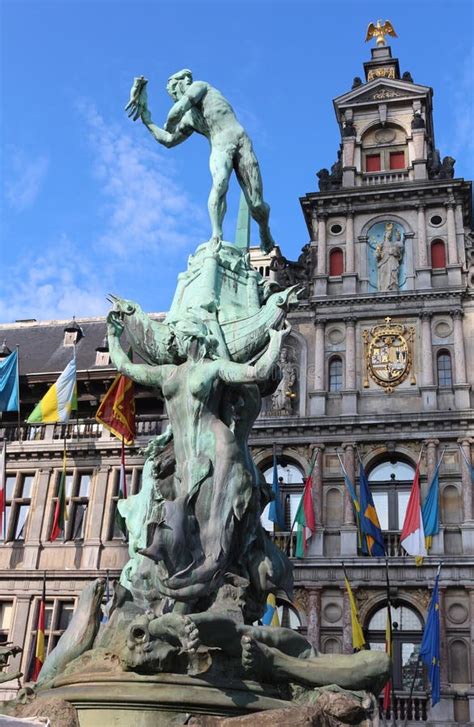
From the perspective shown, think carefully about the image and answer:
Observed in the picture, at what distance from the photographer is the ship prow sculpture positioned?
19.6ft

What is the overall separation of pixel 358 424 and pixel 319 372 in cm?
221

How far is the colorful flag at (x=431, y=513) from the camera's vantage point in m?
22.5

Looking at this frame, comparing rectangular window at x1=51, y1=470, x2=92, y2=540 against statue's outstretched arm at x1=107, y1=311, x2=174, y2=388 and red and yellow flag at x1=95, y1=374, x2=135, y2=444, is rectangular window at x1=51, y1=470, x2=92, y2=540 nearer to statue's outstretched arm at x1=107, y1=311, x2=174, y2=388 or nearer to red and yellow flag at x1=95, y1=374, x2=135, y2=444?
red and yellow flag at x1=95, y1=374, x2=135, y2=444

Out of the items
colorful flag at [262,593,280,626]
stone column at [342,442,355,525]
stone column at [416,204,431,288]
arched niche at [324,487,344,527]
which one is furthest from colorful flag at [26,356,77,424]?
stone column at [416,204,431,288]

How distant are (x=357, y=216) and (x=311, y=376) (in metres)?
5.79

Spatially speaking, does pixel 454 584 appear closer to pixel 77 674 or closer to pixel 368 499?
pixel 368 499

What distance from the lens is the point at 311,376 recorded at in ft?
87.8

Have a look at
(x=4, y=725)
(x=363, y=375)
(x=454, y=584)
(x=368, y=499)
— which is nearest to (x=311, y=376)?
(x=363, y=375)

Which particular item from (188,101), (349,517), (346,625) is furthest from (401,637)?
(188,101)

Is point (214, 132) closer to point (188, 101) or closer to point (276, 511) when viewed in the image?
point (188, 101)

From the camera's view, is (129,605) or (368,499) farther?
(368,499)

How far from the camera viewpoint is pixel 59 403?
81.5ft

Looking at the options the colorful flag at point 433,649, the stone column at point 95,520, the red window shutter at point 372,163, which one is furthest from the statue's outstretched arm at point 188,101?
the red window shutter at point 372,163

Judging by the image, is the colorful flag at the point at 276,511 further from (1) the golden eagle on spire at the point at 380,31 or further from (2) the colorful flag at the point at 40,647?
(1) the golden eagle on spire at the point at 380,31
